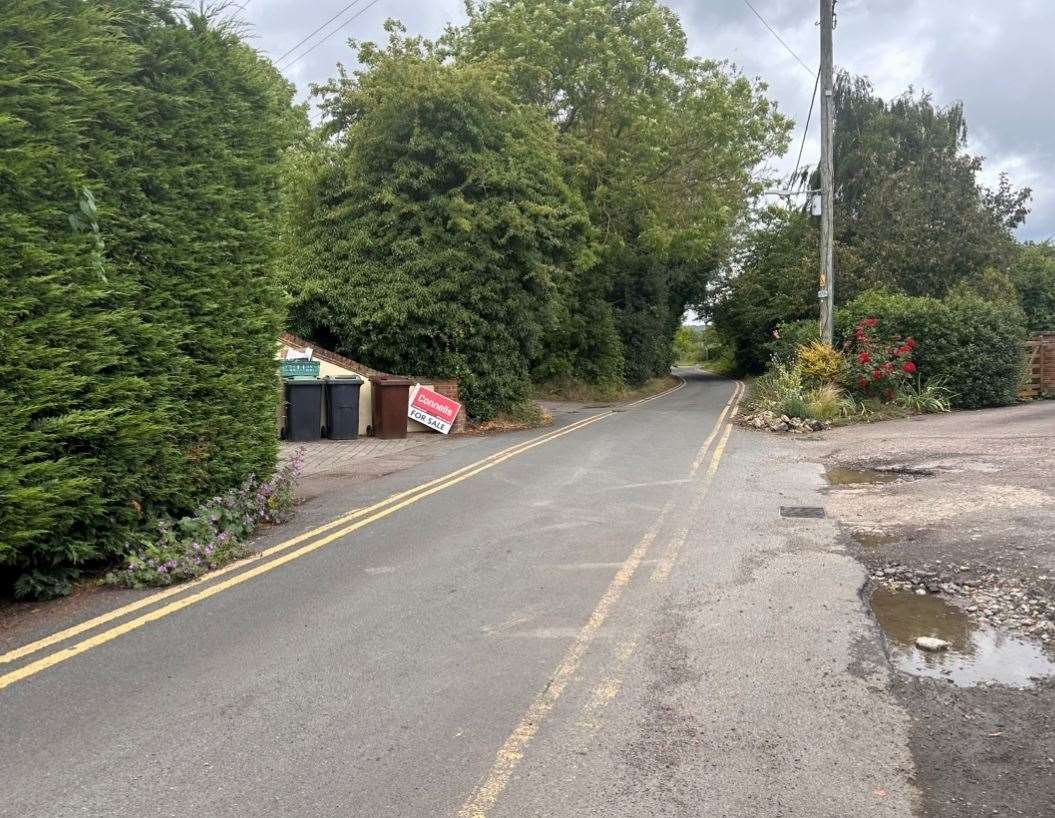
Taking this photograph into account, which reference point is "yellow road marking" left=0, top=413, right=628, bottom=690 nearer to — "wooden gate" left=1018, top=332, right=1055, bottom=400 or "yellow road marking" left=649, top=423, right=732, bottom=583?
"yellow road marking" left=649, top=423, right=732, bottom=583

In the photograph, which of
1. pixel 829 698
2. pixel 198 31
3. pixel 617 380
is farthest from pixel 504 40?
pixel 829 698

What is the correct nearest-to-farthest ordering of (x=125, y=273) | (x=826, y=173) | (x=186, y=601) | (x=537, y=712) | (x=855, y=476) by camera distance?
1. (x=537, y=712)
2. (x=186, y=601)
3. (x=125, y=273)
4. (x=855, y=476)
5. (x=826, y=173)

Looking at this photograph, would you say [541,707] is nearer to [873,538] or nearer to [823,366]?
[873,538]

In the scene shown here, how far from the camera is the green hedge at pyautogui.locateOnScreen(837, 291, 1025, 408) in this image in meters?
20.2

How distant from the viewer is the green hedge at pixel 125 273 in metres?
5.43

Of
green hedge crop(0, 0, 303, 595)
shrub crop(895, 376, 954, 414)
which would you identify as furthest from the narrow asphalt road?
shrub crop(895, 376, 954, 414)

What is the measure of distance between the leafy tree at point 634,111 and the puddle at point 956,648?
2110 centimetres

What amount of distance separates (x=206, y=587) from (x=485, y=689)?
2984mm

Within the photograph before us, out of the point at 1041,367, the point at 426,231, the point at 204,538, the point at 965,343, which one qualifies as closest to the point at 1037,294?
the point at 1041,367

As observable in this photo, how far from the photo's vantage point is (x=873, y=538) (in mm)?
7539

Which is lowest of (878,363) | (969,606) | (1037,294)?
(969,606)

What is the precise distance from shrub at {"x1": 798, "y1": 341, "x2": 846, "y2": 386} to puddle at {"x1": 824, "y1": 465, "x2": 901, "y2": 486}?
8.77 m

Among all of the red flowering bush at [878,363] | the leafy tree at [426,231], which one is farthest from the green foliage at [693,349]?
the leafy tree at [426,231]

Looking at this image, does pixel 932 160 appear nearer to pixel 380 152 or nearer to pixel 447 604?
pixel 380 152
